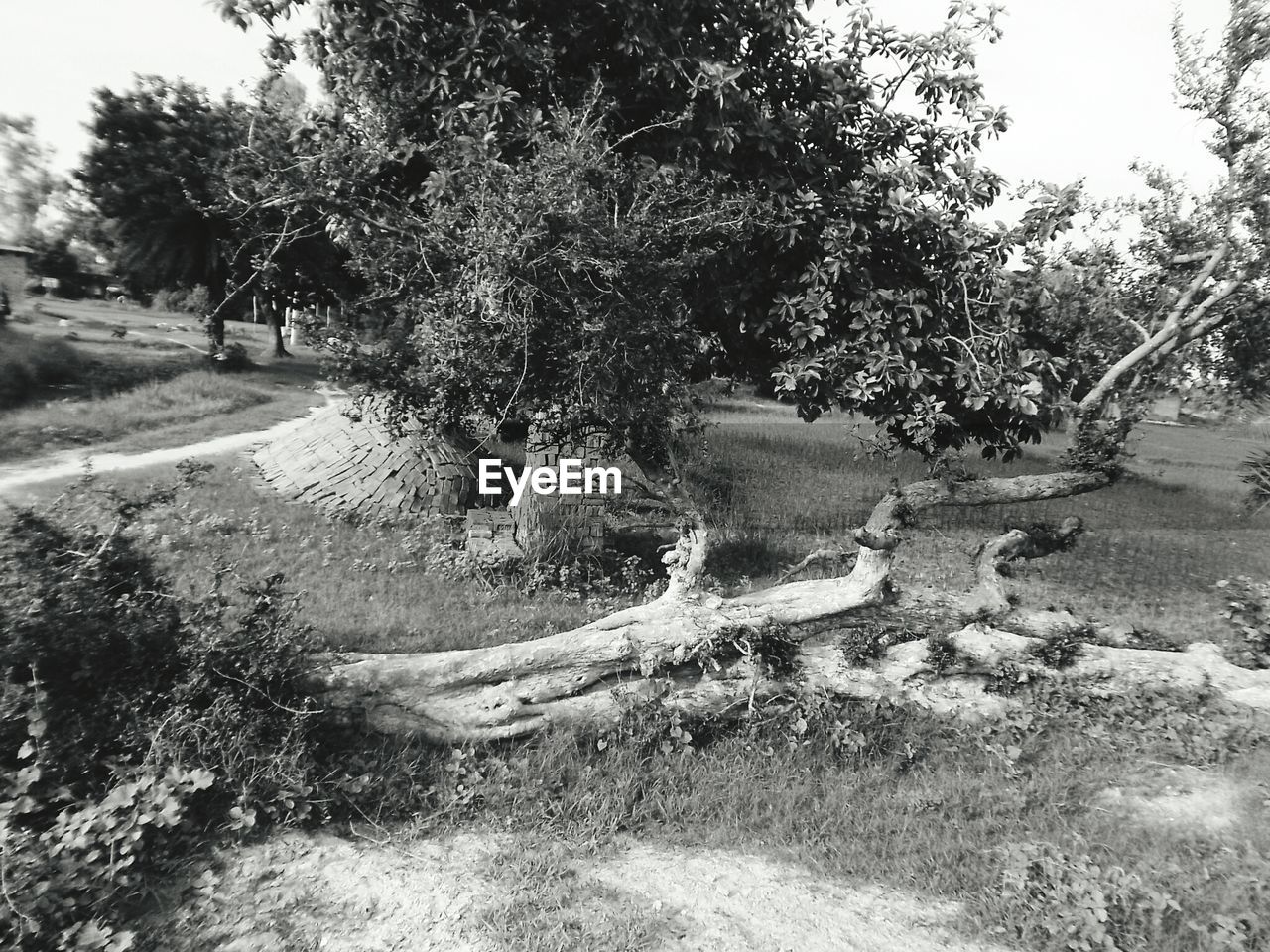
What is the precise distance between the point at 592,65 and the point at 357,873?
15.8 feet

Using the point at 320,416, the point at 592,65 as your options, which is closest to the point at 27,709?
the point at 592,65

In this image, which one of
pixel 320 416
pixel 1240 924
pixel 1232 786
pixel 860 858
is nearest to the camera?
pixel 1240 924

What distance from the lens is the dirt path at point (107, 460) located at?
868cm

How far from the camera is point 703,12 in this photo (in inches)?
192

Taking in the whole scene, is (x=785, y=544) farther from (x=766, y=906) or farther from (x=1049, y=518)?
(x=766, y=906)

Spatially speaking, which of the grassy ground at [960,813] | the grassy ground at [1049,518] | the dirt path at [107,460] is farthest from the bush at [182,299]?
the grassy ground at [960,813]

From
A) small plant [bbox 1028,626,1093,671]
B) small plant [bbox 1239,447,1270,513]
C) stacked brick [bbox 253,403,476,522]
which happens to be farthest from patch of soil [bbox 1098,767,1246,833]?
small plant [bbox 1239,447,1270,513]

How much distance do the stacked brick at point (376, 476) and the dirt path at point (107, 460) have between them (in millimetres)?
792

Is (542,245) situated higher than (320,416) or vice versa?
(542,245)

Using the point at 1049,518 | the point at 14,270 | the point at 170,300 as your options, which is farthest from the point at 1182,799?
the point at 170,300

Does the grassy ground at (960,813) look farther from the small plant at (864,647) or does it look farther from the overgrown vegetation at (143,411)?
the overgrown vegetation at (143,411)

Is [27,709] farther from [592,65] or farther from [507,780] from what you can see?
[592,65]

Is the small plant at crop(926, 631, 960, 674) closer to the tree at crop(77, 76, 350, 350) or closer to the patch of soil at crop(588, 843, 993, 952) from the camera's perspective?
the patch of soil at crop(588, 843, 993, 952)

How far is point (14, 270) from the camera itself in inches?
291
